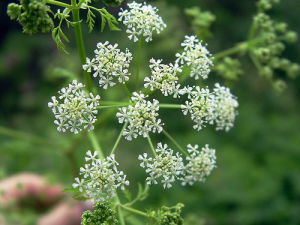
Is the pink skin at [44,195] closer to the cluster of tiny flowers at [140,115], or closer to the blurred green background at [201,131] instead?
the blurred green background at [201,131]

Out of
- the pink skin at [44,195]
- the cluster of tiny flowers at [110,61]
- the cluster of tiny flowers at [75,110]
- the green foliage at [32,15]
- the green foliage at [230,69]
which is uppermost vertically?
the pink skin at [44,195]

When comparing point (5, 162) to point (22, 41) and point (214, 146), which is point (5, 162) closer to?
point (22, 41)

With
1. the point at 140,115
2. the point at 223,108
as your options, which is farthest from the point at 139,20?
the point at 223,108

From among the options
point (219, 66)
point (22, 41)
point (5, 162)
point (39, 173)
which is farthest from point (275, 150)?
point (22, 41)

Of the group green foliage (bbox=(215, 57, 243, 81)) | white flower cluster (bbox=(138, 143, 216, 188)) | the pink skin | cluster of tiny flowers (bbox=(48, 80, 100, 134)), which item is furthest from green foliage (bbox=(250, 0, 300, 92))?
the pink skin

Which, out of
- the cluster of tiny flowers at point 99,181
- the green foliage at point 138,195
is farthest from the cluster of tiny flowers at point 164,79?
the green foliage at point 138,195

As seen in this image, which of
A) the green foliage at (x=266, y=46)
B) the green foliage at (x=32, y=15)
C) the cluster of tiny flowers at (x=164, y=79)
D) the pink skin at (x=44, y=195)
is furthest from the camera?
the pink skin at (x=44, y=195)
